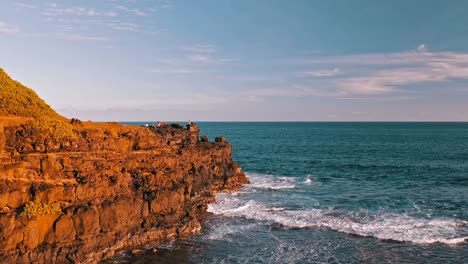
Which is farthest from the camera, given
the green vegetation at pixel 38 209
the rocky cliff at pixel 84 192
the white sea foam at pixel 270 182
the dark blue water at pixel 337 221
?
the white sea foam at pixel 270 182

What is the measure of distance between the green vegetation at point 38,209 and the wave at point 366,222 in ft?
74.2

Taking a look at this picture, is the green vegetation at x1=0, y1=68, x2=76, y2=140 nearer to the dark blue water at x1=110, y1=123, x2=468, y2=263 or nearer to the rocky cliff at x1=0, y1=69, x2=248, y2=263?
the rocky cliff at x1=0, y1=69, x2=248, y2=263

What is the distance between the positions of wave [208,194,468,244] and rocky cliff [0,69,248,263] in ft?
26.2

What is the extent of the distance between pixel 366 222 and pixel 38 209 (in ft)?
117

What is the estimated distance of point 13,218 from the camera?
28.9 meters

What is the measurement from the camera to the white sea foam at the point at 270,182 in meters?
66.9

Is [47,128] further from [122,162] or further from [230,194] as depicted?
[230,194]

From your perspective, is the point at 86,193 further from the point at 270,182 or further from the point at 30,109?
the point at 270,182

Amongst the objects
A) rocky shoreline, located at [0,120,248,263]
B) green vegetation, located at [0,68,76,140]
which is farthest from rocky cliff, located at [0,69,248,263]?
green vegetation, located at [0,68,76,140]

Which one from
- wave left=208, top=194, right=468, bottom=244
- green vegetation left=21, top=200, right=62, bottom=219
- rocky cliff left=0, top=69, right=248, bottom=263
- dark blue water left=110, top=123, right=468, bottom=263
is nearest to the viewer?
green vegetation left=21, top=200, right=62, bottom=219

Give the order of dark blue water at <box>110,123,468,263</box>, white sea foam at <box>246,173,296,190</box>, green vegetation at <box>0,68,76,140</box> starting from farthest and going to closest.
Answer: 1. white sea foam at <box>246,173,296,190</box>
2. dark blue water at <box>110,123,468,263</box>
3. green vegetation at <box>0,68,76,140</box>

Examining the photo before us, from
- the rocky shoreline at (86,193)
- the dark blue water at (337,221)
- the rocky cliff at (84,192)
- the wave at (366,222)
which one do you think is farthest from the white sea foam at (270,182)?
the rocky cliff at (84,192)

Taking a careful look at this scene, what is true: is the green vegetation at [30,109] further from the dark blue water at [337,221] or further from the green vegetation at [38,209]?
the dark blue water at [337,221]

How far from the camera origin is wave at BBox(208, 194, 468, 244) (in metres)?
39.6
